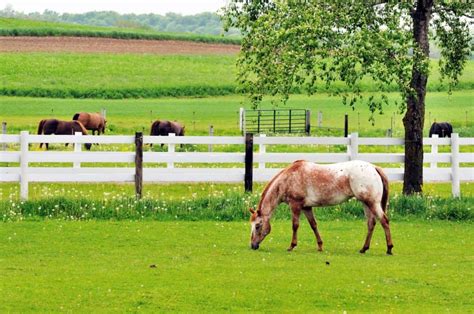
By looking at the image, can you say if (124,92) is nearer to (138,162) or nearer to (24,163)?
(138,162)

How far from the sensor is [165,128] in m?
43.5

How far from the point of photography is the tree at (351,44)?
23.1 metres

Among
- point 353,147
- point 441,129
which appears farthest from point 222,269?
point 441,129

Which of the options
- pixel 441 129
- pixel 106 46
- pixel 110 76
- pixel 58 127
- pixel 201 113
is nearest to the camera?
pixel 58 127

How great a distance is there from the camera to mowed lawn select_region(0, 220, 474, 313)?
521 inches

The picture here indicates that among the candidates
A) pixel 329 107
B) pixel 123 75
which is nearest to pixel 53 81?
pixel 123 75

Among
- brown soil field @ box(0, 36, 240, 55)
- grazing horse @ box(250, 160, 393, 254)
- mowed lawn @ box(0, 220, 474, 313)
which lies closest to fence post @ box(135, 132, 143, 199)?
mowed lawn @ box(0, 220, 474, 313)

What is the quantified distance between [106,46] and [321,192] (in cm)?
8084

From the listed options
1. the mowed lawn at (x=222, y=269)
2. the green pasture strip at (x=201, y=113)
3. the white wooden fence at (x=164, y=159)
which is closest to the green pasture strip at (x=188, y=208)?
the mowed lawn at (x=222, y=269)

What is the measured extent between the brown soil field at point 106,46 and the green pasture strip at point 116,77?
225cm

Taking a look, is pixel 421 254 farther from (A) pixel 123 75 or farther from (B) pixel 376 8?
(A) pixel 123 75

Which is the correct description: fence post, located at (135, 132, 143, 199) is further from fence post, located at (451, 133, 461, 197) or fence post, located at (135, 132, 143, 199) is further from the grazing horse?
fence post, located at (451, 133, 461, 197)

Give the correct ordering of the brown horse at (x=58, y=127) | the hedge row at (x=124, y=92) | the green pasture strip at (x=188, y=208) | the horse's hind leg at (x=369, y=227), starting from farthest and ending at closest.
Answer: the hedge row at (x=124, y=92)
the brown horse at (x=58, y=127)
the green pasture strip at (x=188, y=208)
the horse's hind leg at (x=369, y=227)

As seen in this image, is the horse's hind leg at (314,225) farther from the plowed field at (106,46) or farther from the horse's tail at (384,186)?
the plowed field at (106,46)
